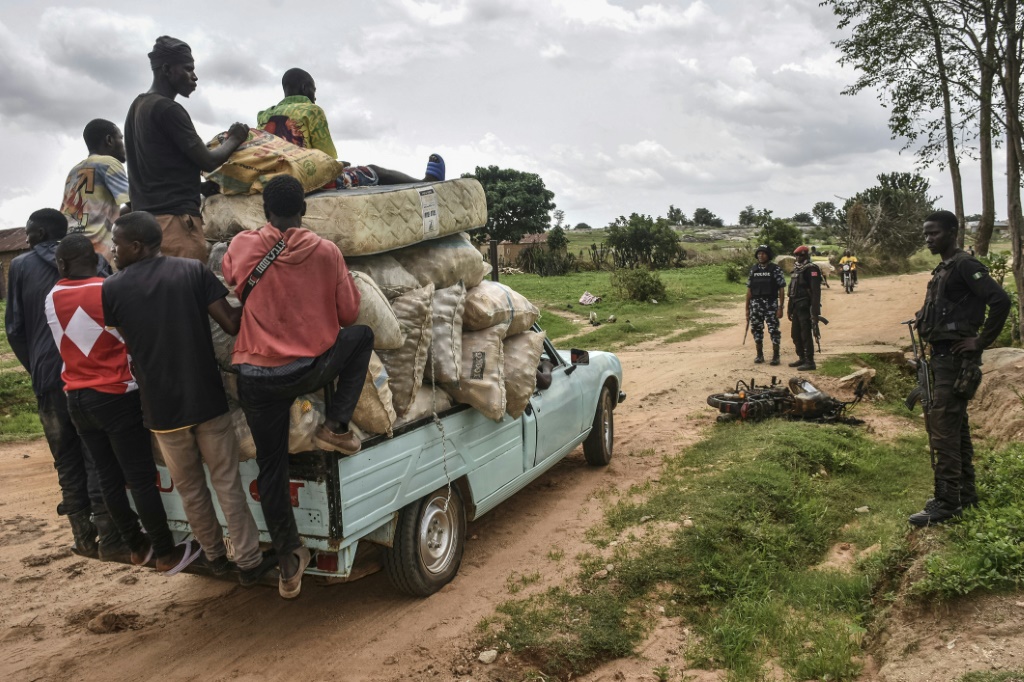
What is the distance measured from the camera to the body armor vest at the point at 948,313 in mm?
4508

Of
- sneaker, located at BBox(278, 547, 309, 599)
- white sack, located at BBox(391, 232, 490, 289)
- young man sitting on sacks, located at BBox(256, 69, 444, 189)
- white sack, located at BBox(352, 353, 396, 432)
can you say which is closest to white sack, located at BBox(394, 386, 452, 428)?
white sack, located at BBox(352, 353, 396, 432)

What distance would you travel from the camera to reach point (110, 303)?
3410 millimetres

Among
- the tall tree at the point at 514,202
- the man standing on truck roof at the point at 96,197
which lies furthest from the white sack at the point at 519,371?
the tall tree at the point at 514,202

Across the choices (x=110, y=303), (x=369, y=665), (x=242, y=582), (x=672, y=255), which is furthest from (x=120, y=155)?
(x=672, y=255)

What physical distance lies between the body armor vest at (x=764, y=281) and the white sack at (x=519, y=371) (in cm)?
697

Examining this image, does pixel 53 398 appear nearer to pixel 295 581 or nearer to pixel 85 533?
pixel 85 533

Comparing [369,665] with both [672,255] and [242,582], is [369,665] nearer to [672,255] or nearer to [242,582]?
[242,582]

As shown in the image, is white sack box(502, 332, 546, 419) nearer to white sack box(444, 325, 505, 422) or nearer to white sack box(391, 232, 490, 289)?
white sack box(444, 325, 505, 422)

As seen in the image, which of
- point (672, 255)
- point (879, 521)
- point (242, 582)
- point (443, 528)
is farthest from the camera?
point (672, 255)

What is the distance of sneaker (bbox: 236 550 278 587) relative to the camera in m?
3.63

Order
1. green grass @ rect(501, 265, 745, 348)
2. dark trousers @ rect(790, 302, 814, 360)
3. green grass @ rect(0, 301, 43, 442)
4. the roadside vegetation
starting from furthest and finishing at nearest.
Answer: green grass @ rect(501, 265, 745, 348) < dark trousers @ rect(790, 302, 814, 360) < green grass @ rect(0, 301, 43, 442) < the roadside vegetation

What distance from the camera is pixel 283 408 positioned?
3482mm

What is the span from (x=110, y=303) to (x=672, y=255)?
34.1 metres

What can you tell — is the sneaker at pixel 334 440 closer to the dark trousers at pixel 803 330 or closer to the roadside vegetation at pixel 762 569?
the roadside vegetation at pixel 762 569
